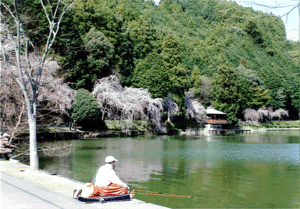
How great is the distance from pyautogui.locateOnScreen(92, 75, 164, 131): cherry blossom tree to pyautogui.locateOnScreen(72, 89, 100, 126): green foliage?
2.97 m

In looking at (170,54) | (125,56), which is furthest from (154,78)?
(170,54)

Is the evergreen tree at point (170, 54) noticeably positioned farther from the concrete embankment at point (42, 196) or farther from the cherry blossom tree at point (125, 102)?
the concrete embankment at point (42, 196)

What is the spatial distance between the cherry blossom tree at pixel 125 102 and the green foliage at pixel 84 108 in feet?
9.74

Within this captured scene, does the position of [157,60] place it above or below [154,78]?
above

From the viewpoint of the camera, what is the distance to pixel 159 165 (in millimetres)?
15094

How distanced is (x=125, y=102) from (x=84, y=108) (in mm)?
6738

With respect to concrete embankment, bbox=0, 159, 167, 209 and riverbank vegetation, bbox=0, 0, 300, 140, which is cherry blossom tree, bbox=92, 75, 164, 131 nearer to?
riverbank vegetation, bbox=0, 0, 300, 140

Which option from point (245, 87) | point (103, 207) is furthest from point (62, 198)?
point (245, 87)

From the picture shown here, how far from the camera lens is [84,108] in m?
30.5

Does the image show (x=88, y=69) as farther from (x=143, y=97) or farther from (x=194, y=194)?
(x=194, y=194)

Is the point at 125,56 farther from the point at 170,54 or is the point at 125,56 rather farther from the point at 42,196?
the point at 42,196

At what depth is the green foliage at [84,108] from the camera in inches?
1201

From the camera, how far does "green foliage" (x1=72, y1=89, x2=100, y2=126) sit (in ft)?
100

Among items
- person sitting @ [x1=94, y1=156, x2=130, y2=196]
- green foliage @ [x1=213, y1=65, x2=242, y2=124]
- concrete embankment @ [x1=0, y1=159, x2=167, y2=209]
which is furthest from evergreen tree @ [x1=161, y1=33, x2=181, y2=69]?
person sitting @ [x1=94, y1=156, x2=130, y2=196]
